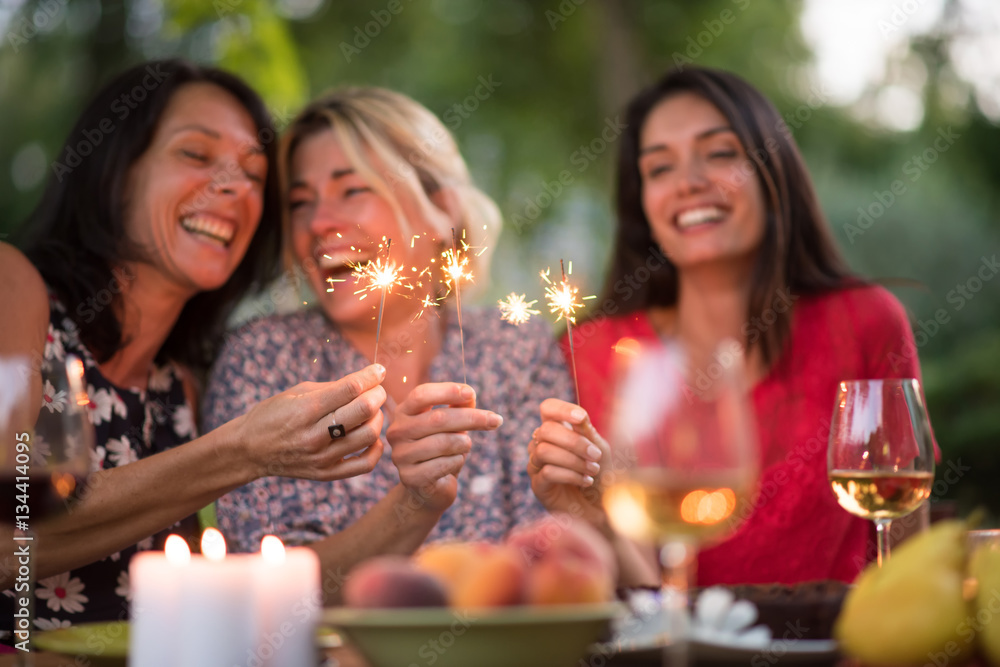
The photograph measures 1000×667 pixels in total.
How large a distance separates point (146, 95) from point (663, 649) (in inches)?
82.3

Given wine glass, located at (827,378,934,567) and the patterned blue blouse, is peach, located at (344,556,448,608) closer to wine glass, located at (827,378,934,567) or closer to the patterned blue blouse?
wine glass, located at (827,378,934,567)

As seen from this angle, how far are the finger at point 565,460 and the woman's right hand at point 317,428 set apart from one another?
319 mm

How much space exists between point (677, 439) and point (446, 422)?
892 millimetres

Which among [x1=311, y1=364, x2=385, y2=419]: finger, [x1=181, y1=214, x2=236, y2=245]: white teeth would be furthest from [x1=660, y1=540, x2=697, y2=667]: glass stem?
[x1=181, y1=214, x2=236, y2=245]: white teeth

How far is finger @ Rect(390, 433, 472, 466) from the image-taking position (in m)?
1.80

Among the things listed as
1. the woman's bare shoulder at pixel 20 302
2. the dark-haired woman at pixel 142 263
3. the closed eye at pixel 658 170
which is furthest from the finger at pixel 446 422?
the closed eye at pixel 658 170

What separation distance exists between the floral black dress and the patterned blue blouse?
108mm

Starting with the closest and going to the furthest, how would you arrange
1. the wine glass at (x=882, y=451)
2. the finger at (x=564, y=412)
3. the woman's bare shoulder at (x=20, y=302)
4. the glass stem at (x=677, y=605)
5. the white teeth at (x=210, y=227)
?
1. the glass stem at (x=677, y=605)
2. the wine glass at (x=882, y=451)
3. the finger at (x=564, y=412)
4. the woman's bare shoulder at (x=20, y=302)
5. the white teeth at (x=210, y=227)

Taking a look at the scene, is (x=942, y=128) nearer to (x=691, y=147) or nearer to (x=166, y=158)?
(x=691, y=147)

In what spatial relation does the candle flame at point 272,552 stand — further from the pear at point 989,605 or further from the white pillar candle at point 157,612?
the pear at point 989,605

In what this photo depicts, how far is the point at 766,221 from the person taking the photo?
9.62 ft

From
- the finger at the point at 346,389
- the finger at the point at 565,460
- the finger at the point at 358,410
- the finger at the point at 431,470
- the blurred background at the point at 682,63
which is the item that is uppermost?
the blurred background at the point at 682,63

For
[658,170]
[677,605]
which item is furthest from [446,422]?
[658,170]

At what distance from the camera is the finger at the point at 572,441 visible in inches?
64.2
